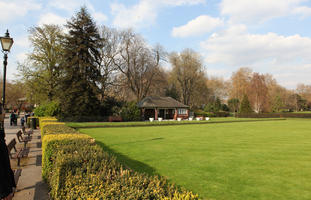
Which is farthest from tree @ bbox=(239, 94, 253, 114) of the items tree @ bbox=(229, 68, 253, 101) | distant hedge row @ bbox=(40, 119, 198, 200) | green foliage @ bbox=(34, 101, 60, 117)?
distant hedge row @ bbox=(40, 119, 198, 200)

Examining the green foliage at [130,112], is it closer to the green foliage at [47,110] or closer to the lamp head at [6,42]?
the green foliage at [47,110]

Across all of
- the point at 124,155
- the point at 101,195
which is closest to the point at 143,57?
the point at 124,155

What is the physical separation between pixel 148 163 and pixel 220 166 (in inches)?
101

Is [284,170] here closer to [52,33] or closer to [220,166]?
[220,166]

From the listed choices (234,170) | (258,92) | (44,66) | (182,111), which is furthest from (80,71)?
(258,92)

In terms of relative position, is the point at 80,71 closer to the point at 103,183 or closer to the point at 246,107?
the point at 103,183

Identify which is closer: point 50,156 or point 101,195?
point 101,195

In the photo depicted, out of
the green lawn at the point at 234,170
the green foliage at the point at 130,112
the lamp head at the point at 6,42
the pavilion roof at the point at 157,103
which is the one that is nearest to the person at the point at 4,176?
the green lawn at the point at 234,170

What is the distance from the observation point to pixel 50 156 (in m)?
5.53

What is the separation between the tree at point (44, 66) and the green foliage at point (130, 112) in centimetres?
1135

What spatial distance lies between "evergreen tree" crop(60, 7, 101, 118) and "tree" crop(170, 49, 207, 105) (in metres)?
26.3

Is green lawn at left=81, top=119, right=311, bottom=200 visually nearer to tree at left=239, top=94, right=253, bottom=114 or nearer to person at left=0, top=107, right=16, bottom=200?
person at left=0, top=107, right=16, bottom=200

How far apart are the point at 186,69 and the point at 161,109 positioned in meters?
15.9

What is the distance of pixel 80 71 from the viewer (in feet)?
108
